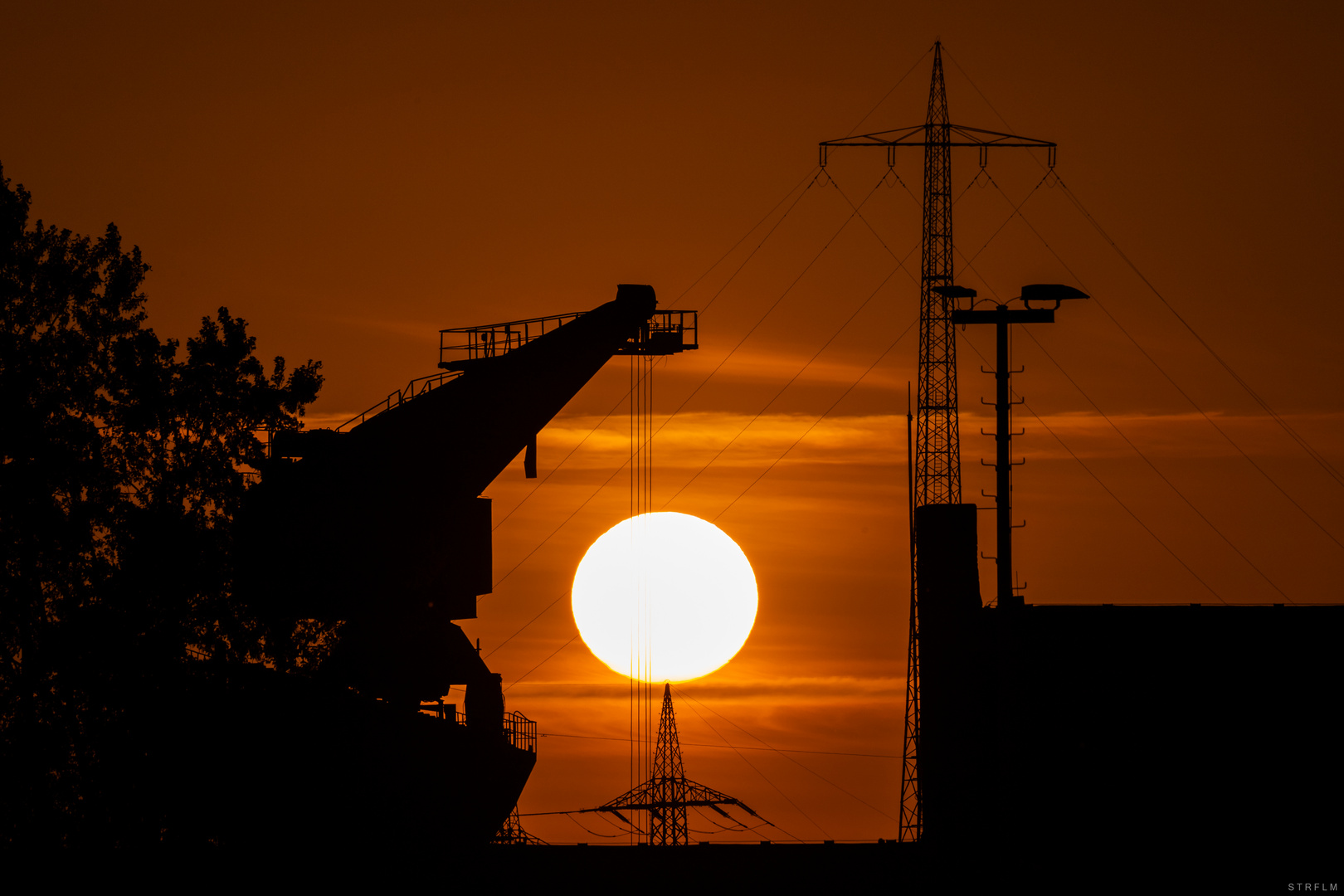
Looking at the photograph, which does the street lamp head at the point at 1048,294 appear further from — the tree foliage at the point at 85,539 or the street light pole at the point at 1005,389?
the tree foliage at the point at 85,539

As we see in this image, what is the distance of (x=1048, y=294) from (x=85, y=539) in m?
21.8

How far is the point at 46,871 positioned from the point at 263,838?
18.5 feet

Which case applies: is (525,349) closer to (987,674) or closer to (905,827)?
(987,674)

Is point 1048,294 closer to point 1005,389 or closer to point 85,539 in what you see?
point 1005,389

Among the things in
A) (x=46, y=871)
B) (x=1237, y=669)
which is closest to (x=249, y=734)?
(x=46, y=871)

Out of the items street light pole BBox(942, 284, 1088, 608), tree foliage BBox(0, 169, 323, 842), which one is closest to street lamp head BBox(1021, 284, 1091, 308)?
street light pole BBox(942, 284, 1088, 608)

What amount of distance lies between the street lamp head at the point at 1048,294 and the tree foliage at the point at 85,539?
1910 centimetres

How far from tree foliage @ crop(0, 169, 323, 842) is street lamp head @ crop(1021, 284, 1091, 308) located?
752 inches

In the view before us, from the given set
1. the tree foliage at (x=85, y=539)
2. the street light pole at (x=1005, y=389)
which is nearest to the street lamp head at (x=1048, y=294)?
the street light pole at (x=1005, y=389)

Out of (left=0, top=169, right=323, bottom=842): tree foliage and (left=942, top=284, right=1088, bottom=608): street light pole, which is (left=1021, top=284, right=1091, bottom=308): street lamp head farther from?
(left=0, top=169, right=323, bottom=842): tree foliage

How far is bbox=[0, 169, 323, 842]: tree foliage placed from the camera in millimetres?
29125

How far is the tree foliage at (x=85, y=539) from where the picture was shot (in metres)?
29.1

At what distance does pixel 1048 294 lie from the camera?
116 feet

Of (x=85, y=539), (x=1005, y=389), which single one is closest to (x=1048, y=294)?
(x=1005, y=389)
